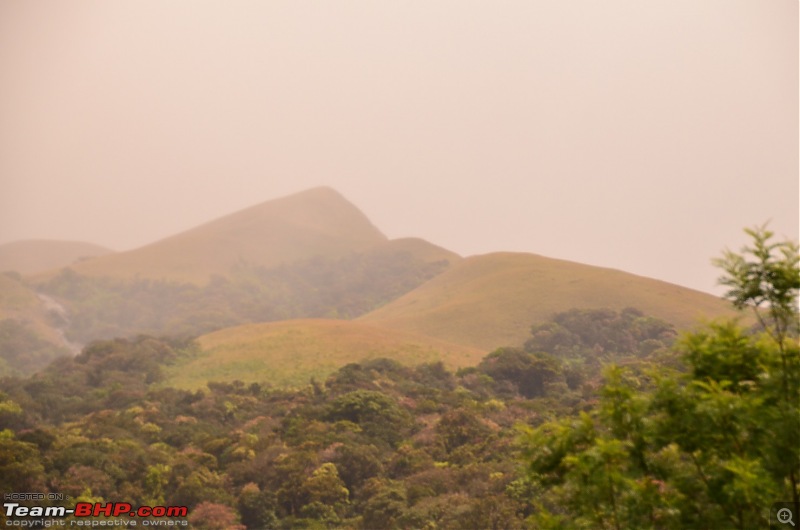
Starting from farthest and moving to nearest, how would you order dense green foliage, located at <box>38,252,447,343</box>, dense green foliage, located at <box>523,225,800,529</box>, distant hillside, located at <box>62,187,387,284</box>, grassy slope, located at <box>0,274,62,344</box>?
distant hillside, located at <box>62,187,387,284</box>, dense green foliage, located at <box>38,252,447,343</box>, grassy slope, located at <box>0,274,62,344</box>, dense green foliage, located at <box>523,225,800,529</box>

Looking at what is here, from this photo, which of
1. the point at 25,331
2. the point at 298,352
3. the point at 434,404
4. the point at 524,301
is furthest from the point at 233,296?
the point at 434,404

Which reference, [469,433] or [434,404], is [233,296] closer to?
[434,404]

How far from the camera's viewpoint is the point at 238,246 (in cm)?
16162

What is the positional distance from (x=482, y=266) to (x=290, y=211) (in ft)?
361

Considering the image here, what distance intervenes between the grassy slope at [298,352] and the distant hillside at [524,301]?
28.7 feet

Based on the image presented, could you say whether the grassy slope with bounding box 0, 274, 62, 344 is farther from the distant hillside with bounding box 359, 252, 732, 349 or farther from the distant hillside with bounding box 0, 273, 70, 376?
the distant hillside with bounding box 359, 252, 732, 349

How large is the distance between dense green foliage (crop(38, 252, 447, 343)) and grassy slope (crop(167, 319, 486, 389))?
3300cm

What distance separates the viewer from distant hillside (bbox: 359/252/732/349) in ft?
236

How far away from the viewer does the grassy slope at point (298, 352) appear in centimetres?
5153

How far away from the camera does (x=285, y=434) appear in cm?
3309

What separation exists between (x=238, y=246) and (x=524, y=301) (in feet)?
332

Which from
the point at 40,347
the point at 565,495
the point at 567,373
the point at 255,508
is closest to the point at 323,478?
the point at 255,508

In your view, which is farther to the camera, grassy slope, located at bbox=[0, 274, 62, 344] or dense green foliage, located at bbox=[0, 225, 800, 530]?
grassy slope, located at bbox=[0, 274, 62, 344]

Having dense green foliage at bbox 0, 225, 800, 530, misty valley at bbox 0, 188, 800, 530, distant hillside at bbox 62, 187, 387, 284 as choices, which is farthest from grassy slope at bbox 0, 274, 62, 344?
dense green foliage at bbox 0, 225, 800, 530
